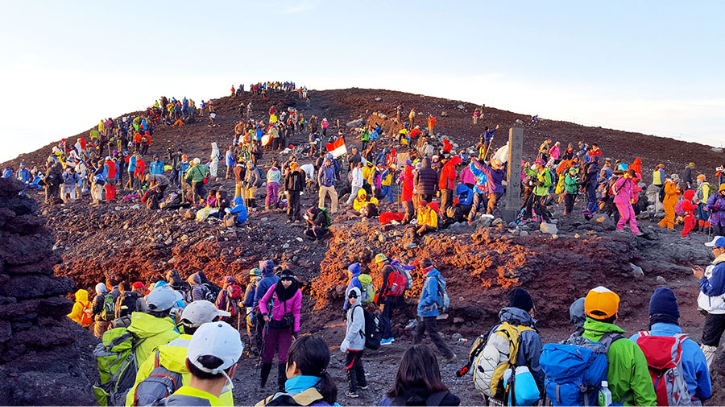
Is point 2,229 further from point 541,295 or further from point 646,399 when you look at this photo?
Answer: point 541,295

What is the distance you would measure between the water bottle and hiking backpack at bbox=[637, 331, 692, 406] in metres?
0.53

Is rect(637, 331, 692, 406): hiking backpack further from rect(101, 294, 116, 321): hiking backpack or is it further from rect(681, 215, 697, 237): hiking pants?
rect(681, 215, 697, 237): hiking pants

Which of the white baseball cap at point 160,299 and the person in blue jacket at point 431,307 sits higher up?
the white baseball cap at point 160,299

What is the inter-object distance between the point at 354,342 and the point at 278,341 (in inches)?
47.3

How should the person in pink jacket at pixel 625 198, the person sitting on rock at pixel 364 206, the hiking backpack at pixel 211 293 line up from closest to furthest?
the hiking backpack at pixel 211 293, the person in pink jacket at pixel 625 198, the person sitting on rock at pixel 364 206

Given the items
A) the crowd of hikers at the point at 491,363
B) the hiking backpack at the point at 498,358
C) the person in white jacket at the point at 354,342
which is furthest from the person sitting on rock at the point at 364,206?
the hiking backpack at the point at 498,358

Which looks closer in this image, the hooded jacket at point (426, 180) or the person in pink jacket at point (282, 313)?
the person in pink jacket at point (282, 313)

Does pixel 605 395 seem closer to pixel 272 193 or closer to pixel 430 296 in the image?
pixel 430 296

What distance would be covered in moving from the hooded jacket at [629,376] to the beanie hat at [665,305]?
75 centimetres

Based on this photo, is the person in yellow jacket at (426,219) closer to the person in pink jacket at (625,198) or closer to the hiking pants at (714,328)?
the person in pink jacket at (625,198)

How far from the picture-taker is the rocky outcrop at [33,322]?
6.03 meters

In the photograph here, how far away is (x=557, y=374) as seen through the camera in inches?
143

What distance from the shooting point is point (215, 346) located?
2.88 metres

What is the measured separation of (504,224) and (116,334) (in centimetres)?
961
